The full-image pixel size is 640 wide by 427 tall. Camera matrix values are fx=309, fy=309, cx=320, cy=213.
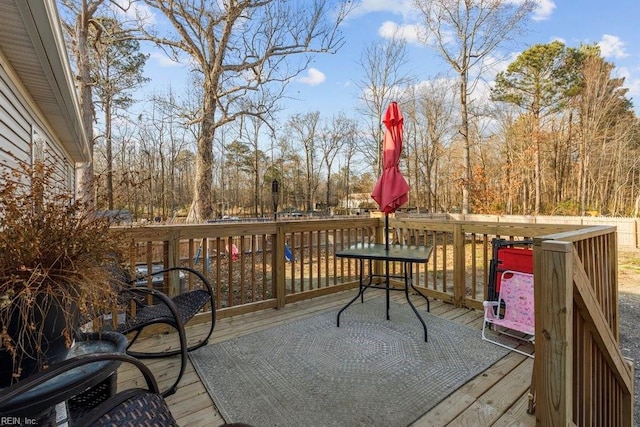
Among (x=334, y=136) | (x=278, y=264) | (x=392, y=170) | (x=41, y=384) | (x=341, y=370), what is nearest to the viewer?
(x=41, y=384)

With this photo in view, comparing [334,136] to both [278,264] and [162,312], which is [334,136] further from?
[162,312]

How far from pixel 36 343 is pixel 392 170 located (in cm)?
291

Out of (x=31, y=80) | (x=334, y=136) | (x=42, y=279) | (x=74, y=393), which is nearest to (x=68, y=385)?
(x=74, y=393)

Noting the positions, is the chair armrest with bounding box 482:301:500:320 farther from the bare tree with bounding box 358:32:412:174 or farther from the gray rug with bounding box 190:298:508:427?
the bare tree with bounding box 358:32:412:174

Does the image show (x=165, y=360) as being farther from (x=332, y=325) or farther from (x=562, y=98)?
(x=562, y=98)

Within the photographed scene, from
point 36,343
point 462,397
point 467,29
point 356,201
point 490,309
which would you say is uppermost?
point 467,29

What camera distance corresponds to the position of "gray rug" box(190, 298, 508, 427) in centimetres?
178

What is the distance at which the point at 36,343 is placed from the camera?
1.02 meters

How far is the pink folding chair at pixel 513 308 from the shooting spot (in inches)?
103

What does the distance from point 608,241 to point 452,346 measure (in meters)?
1.42

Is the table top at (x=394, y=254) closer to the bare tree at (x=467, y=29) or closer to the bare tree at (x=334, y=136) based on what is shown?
the bare tree at (x=467, y=29)

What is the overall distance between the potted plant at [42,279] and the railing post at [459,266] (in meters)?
3.31

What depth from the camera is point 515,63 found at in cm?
1398

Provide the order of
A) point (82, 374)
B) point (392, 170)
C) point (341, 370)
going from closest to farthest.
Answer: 1. point (82, 374)
2. point (341, 370)
3. point (392, 170)
